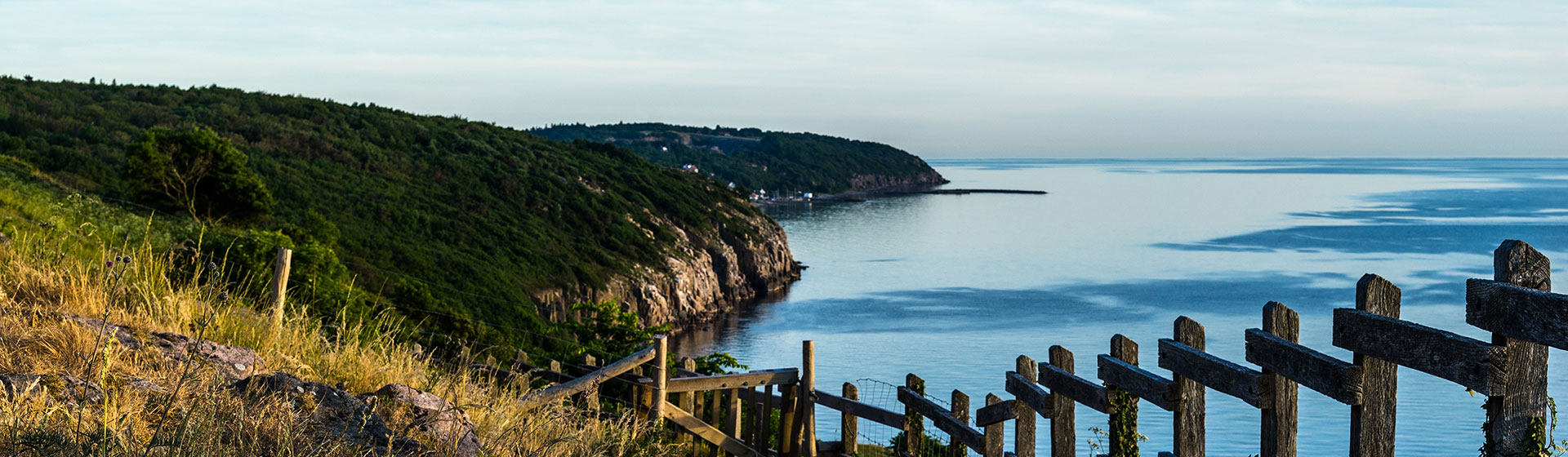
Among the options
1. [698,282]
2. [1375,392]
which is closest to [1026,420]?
[1375,392]

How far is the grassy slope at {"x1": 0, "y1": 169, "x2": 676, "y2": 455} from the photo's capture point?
3.65 meters

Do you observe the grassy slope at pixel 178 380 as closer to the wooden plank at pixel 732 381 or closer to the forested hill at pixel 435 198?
the wooden plank at pixel 732 381

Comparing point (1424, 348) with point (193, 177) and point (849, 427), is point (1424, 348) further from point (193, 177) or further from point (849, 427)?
point (193, 177)

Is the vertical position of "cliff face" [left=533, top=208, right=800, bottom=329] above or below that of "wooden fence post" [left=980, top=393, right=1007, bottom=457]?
below

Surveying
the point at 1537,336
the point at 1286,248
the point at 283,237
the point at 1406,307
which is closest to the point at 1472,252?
the point at 1286,248

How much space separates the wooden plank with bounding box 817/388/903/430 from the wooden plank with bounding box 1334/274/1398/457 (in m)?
5.20

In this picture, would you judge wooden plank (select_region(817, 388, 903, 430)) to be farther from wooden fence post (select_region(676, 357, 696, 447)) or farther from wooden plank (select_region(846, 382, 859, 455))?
wooden fence post (select_region(676, 357, 696, 447))

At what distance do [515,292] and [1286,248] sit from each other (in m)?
78.7

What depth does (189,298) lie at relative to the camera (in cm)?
680

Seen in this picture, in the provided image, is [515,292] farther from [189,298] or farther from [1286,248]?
[1286,248]

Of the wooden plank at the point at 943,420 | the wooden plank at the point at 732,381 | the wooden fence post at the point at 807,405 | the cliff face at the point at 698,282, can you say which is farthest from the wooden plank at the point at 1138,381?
the cliff face at the point at 698,282

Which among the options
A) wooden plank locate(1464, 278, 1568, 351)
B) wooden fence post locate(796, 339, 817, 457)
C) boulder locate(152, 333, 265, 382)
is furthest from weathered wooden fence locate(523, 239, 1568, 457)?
boulder locate(152, 333, 265, 382)

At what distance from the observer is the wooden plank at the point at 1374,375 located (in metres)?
3.79

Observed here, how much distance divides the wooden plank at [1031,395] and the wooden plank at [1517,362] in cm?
288
